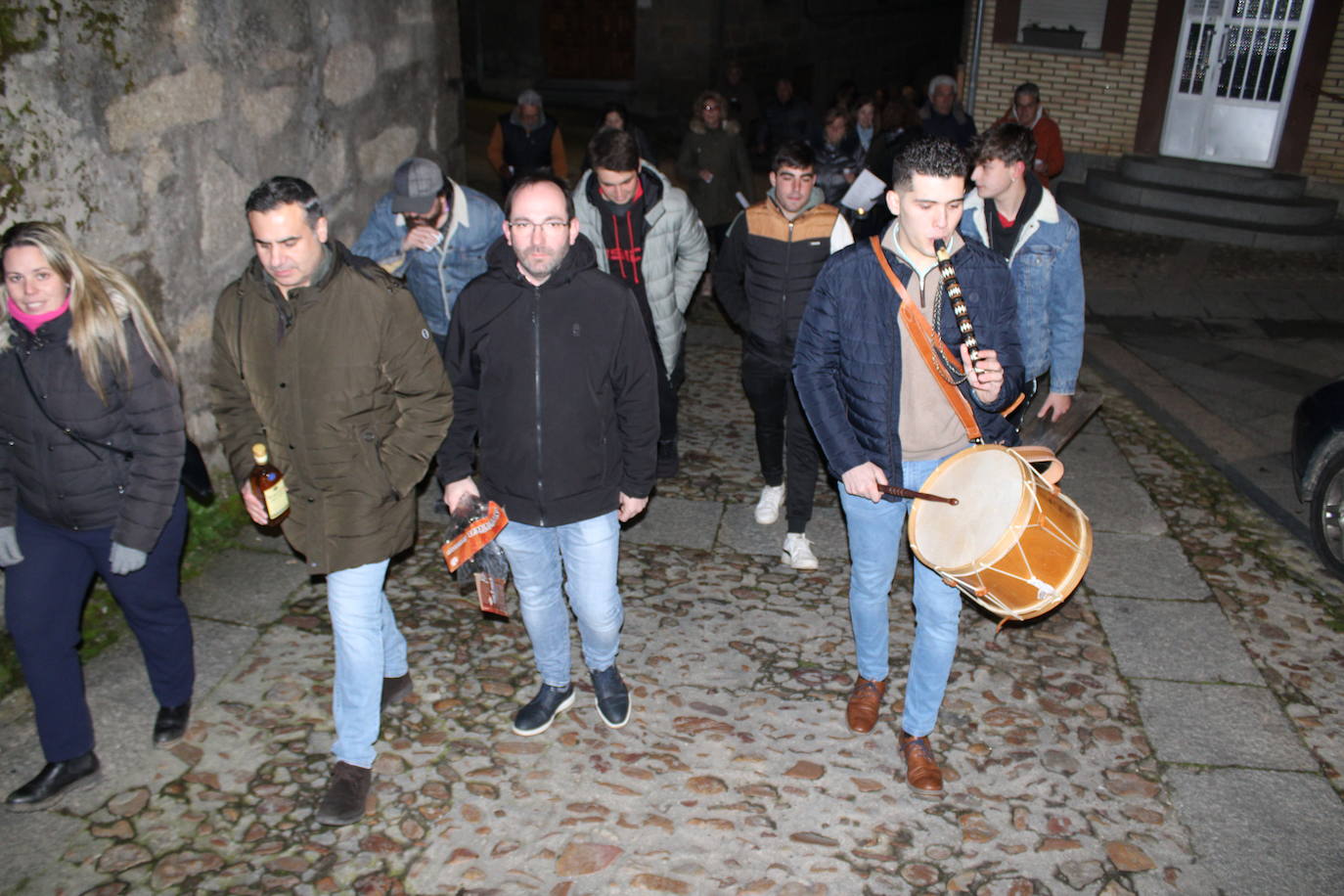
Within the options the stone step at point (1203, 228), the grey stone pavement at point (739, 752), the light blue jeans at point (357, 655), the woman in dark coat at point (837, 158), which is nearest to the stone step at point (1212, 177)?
the stone step at point (1203, 228)

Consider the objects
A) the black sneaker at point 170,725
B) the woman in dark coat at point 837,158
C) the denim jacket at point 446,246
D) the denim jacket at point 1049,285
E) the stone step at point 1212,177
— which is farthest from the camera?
A: the stone step at point 1212,177

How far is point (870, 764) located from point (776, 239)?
2.48m

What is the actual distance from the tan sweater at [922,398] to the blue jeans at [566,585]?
1103 mm

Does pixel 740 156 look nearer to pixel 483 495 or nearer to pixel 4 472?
pixel 483 495

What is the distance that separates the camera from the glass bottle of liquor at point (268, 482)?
12.1 feet

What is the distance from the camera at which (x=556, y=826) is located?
12.8ft

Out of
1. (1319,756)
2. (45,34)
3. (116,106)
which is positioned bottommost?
(1319,756)

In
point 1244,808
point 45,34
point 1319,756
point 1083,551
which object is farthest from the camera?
point 45,34

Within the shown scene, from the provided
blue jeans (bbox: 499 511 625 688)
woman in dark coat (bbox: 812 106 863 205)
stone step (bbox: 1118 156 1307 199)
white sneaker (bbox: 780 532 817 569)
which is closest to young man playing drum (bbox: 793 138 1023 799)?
blue jeans (bbox: 499 511 625 688)

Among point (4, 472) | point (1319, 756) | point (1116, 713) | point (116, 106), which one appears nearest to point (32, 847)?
point (4, 472)

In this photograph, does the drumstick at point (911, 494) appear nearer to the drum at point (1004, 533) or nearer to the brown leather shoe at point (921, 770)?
the drum at point (1004, 533)

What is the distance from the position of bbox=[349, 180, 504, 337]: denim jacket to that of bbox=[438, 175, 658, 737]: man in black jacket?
1584 millimetres

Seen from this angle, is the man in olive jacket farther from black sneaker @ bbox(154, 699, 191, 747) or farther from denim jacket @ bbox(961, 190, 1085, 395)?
denim jacket @ bbox(961, 190, 1085, 395)

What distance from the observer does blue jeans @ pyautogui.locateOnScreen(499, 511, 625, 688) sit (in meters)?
3.98
